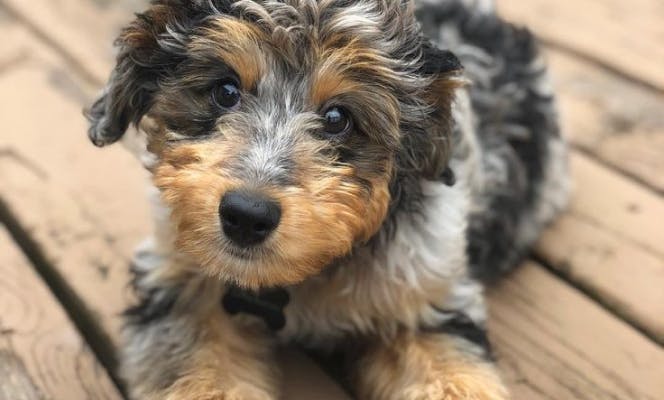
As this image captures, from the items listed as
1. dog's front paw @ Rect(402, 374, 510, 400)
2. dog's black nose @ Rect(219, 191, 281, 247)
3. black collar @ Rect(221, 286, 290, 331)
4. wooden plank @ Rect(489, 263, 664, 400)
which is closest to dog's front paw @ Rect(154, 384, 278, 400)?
black collar @ Rect(221, 286, 290, 331)

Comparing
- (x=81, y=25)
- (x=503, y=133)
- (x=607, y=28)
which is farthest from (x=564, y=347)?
(x=81, y=25)

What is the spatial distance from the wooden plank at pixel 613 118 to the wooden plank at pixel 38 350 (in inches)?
101

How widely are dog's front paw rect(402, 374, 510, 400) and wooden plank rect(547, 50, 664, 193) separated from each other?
172cm

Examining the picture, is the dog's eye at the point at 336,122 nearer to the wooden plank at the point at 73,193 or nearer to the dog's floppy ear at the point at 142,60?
the dog's floppy ear at the point at 142,60

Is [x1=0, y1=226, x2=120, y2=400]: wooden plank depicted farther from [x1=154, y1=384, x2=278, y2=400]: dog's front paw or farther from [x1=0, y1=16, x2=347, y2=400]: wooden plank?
[x1=154, y1=384, x2=278, y2=400]: dog's front paw

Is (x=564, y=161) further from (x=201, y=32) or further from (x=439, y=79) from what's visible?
(x=201, y=32)

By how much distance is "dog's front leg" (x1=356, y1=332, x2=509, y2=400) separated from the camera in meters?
3.04

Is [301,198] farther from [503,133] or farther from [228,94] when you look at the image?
[503,133]

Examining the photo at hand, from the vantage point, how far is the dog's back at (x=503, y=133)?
3865 mm

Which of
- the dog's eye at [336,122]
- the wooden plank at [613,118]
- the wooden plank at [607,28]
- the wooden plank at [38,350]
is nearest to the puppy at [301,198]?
the dog's eye at [336,122]

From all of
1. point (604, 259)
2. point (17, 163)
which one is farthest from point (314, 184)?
point (17, 163)

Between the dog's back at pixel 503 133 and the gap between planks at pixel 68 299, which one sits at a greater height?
the dog's back at pixel 503 133

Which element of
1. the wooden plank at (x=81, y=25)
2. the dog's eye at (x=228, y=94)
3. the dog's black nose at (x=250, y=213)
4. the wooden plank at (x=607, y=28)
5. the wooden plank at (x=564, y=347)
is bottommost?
the wooden plank at (x=564, y=347)

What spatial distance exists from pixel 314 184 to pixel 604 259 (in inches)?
71.4
